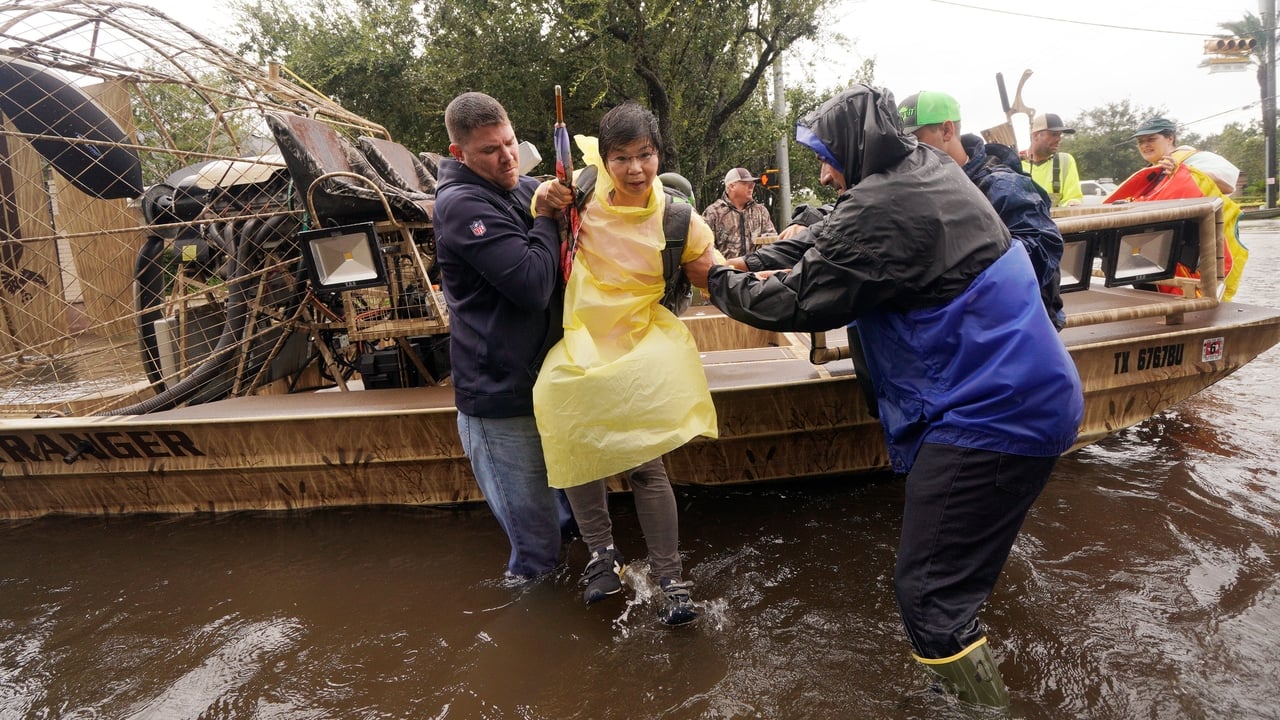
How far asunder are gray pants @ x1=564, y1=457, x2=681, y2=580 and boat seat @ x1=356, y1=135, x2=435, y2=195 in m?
2.43

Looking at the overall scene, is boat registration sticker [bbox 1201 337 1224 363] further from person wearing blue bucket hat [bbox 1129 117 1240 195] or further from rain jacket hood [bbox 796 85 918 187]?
rain jacket hood [bbox 796 85 918 187]

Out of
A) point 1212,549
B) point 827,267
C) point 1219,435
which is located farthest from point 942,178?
point 1219,435

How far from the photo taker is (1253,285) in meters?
8.53

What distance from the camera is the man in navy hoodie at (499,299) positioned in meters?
2.22

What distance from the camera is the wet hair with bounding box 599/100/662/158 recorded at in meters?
2.11

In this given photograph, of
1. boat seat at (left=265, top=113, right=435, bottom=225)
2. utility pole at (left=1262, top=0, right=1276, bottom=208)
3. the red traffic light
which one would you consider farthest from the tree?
the red traffic light

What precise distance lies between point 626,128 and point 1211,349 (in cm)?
332

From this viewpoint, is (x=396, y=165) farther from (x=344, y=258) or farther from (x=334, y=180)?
(x=344, y=258)

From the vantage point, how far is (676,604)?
251 centimetres

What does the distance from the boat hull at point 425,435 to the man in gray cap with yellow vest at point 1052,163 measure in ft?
4.53

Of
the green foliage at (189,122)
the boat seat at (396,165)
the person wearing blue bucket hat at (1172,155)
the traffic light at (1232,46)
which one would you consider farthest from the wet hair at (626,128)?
the traffic light at (1232,46)

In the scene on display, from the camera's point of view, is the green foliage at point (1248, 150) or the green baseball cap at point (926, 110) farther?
A: the green foliage at point (1248, 150)

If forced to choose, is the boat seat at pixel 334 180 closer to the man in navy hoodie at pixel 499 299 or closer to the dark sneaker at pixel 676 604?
the man in navy hoodie at pixel 499 299

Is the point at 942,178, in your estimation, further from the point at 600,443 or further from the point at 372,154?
the point at 372,154
